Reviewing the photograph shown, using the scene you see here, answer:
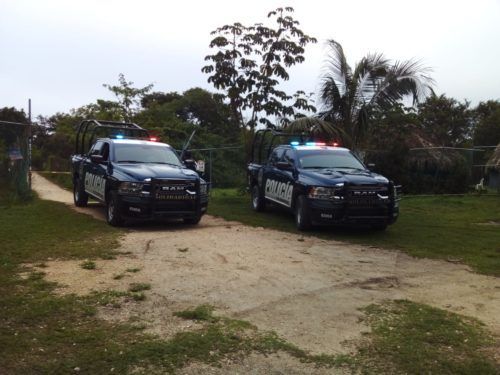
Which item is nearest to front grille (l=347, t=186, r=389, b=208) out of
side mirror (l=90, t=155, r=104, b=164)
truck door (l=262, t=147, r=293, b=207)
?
truck door (l=262, t=147, r=293, b=207)

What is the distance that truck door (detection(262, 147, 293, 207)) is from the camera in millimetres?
12180

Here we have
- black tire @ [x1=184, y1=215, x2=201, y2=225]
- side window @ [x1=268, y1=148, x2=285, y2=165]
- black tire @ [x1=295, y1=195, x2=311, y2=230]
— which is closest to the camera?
black tire @ [x1=295, y1=195, x2=311, y2=230]

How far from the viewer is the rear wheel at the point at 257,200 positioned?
47.3 ft

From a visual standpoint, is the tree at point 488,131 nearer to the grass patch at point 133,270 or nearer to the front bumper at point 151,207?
the front bumper at point 151,207

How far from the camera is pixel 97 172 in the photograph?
12.5m

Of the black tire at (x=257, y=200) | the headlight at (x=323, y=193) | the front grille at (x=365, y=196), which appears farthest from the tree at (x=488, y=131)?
the headlight at (x=323, y=193)

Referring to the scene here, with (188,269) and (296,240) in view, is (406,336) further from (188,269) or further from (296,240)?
(296,240)

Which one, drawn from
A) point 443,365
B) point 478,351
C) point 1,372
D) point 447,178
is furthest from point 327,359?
point 447,178

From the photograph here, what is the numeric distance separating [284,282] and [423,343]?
2.30 meters

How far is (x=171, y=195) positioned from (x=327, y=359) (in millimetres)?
6877

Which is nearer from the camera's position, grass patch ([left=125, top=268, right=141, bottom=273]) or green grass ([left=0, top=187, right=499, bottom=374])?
green grass ([left=0, top=187, right=499, bottom=374])

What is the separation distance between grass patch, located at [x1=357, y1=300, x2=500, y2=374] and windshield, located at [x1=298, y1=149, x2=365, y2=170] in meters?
6.33

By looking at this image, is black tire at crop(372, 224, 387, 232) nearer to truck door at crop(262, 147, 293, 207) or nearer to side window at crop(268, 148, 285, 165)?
truck door at crop(262, 147, 293, 207)

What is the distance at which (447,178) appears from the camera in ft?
73.8
